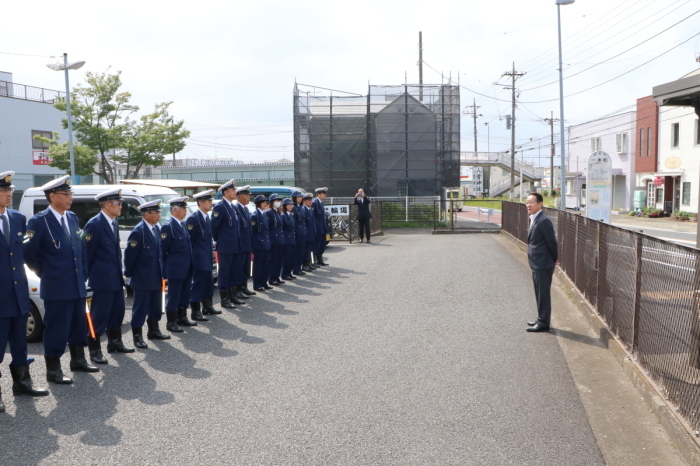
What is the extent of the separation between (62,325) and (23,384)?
2.19ft

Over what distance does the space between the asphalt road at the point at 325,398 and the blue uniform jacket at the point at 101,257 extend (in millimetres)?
870

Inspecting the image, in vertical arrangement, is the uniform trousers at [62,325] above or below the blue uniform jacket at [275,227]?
below

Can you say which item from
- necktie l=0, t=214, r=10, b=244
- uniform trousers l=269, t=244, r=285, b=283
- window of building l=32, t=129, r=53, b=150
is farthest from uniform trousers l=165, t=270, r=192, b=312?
window of building l=32, t=129, r=53, b=150

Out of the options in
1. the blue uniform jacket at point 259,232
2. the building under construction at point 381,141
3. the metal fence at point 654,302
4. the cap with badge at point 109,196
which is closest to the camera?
the metal fence at point 654,302

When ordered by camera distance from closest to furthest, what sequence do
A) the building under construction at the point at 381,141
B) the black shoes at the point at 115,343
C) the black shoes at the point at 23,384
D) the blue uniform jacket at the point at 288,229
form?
the black shoes at the point at 23,384, the black shoes at the point at 115,343, the blue uniform jacket at the point at 288,229, the building under construction at the point at 381,141

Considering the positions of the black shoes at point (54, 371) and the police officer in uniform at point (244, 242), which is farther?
the police officer in uniform at point (244, 242)

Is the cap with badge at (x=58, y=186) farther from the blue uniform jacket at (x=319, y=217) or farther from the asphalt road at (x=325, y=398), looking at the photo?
the blue uniform jacket at (x=319, y=217)

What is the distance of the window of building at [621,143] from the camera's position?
47.1 metres

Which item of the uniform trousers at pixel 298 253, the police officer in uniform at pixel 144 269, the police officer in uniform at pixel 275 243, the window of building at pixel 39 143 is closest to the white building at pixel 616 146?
the uniform trousers at pixel 298 253

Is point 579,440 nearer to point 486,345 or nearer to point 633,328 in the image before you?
point 633,328

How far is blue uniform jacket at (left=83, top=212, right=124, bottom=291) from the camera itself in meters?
6.82

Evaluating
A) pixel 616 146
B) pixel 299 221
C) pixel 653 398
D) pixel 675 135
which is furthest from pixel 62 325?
pixel 616 146

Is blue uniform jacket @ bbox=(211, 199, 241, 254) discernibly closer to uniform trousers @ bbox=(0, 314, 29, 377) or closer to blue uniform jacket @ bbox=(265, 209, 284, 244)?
blue uniform jacket @ bbox=(265, 209, 284, 244)

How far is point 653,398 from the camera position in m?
5.12
